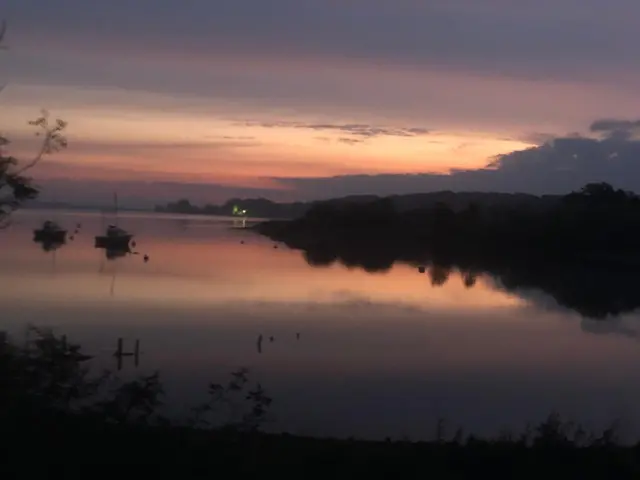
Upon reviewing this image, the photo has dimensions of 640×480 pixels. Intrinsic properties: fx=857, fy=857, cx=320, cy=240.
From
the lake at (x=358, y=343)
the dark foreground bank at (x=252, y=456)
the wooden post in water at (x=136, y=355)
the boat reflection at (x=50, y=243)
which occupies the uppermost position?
the dark foreground bank at (x=252, y=456)

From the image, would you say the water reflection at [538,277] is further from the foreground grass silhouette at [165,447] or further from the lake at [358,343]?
the foreground grass silhouette at [165,447]

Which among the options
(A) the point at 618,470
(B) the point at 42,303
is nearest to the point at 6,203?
(A) the point at 618,470

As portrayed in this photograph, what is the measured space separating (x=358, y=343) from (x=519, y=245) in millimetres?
36260

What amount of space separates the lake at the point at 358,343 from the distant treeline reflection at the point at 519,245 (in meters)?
3.32

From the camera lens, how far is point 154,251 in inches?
2330

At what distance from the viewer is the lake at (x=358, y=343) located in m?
13.7

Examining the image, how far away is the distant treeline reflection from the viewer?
3866 centimetres

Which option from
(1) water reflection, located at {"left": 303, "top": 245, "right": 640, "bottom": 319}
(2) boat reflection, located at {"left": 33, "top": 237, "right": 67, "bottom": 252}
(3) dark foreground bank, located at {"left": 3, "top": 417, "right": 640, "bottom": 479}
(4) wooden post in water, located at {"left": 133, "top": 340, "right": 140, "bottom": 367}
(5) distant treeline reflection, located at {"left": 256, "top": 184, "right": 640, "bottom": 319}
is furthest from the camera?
(2) boat reflection, located at {"left": 33, "top": 237, "right": 67, "bottom": 252}

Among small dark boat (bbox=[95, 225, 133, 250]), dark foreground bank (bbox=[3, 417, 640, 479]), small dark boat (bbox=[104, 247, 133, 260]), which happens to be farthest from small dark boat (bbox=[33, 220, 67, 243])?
dark foreground bank (bbox=[3, 417, 640, 479])

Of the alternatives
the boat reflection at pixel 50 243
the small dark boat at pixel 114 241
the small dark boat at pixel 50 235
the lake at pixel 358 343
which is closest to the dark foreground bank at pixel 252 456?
the lake at pixel 358 343

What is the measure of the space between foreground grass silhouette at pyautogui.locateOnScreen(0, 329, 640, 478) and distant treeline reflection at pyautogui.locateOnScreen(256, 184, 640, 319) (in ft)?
76.7

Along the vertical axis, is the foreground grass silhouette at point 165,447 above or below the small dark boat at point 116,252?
above

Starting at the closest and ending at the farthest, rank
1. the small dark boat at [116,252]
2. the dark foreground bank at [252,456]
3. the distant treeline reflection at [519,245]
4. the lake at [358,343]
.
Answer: the dark foreground bank at [252,456], the lake at [358,343], the distant treeline reflection at [519,245], the small dark boat at [116,252]

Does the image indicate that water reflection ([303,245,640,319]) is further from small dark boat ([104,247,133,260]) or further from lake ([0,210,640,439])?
small dark boat ([104,247,133,260])
